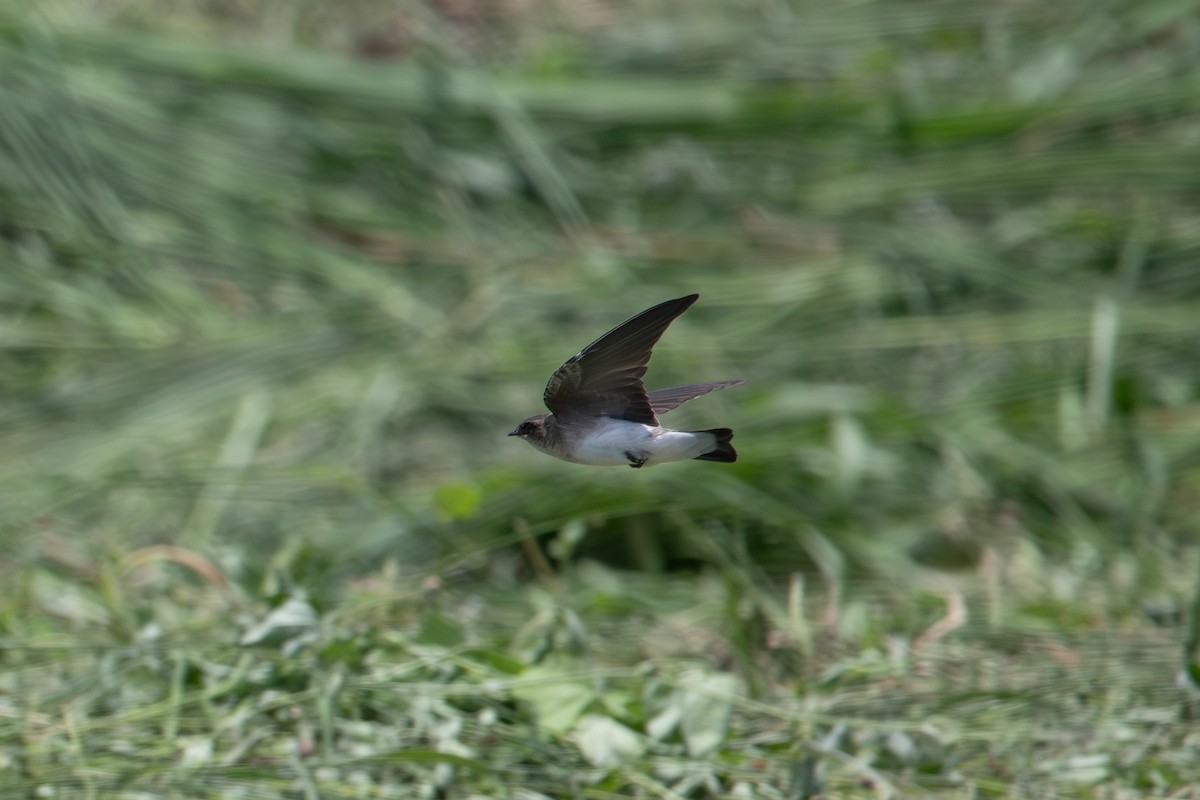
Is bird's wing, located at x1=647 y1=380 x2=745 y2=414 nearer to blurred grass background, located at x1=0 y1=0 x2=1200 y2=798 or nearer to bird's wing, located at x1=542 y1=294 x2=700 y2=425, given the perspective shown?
bird's wing, located at x1=542 y1=294 x2=700 y2=425

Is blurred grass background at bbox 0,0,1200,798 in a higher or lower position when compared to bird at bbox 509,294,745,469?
higher

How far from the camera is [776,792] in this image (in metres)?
2.24

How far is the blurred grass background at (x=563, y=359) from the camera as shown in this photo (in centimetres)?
234

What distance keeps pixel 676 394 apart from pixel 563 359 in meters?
2.40

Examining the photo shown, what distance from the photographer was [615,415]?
1381 mm

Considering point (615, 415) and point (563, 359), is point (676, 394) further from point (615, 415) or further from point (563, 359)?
point (563, 359)

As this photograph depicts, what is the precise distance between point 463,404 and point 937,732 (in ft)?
5.50

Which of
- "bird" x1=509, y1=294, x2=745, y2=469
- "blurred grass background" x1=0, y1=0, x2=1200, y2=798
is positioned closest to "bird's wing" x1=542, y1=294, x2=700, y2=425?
"bird" x1=509, y1=294, x2=745, y2=469

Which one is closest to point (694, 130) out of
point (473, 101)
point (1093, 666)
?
point (473, 101)

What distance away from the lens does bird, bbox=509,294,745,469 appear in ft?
4.33

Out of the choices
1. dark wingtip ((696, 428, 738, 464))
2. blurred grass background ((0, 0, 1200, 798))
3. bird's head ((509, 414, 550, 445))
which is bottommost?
dark wingtip ((696, 428, 738, 464))

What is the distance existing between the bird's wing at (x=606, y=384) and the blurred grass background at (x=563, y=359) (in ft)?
2.90

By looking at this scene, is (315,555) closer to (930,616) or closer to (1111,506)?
(930,616)

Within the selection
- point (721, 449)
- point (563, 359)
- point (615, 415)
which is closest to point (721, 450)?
point (721, 449)
